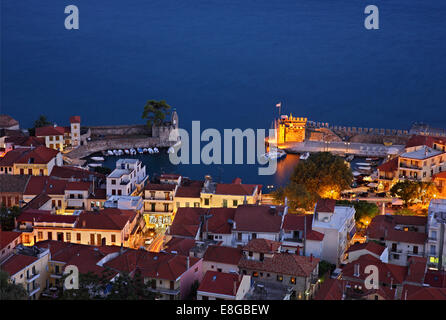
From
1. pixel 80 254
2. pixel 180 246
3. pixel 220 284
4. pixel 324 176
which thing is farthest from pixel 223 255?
pixel 324 176

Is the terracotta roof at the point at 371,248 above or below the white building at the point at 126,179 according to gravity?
below

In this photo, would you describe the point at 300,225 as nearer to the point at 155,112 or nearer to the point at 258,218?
the point at 258,218

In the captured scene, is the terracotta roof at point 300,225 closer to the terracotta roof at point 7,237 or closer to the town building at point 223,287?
the town building at point 223,287

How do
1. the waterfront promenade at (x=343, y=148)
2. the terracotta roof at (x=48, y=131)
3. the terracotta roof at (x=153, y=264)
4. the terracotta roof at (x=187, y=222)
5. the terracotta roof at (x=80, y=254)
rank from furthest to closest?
the waterfront promenade at (x=343, y=148), the terracotta roof at (x=48, y=131), the terracotta roof at (x=187, y=222), the terracotta roof at (x=80, y=254), the terracotta roof at (x=153, y=264)

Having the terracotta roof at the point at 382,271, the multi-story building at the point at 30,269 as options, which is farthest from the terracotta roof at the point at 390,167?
the multi-story building at the point at 30,269

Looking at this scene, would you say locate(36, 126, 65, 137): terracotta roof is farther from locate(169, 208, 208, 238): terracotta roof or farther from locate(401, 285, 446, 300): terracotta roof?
locate(401, 285, 446, 300): terracotta roof

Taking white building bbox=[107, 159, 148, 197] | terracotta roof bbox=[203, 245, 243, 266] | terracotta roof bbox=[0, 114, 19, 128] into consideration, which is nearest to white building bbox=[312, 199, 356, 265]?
terracotta roof bbox=[203, 245, 243, 266]
